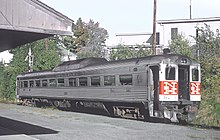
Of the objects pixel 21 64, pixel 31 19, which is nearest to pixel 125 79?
pixel 31 19

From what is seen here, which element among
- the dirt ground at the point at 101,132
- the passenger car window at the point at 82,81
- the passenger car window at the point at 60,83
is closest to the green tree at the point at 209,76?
the dirt ground at the point at 101,132

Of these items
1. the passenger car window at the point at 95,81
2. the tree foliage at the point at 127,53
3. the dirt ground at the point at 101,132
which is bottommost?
the dirt ground at the point at 101,132

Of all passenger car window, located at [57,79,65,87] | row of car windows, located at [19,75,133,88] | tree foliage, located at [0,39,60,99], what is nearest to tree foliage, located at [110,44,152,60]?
tree foliage, located at [0,39,60,99]

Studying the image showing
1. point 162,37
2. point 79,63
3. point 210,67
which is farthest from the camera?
point 162,37

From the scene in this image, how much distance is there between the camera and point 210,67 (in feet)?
79.6

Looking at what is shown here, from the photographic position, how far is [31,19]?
30.6 ft

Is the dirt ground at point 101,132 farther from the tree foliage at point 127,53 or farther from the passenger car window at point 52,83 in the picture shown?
the tree foliage at point 127,53

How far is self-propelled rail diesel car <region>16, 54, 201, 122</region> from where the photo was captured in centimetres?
1866

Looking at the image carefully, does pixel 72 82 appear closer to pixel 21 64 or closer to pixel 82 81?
pixel 82 81

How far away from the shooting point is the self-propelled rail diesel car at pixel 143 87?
61.2 ft

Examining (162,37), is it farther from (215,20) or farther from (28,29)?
(28,29)

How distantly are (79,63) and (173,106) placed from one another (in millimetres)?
8804

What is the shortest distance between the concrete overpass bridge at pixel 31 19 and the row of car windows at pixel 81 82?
10.6 m

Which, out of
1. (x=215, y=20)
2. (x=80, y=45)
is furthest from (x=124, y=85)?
(x=80, y=45)
